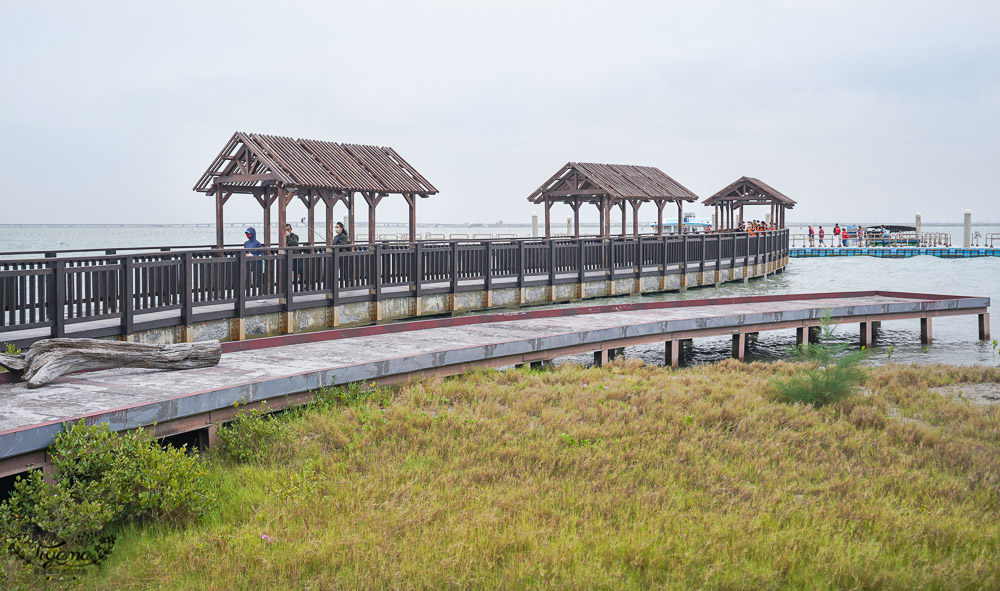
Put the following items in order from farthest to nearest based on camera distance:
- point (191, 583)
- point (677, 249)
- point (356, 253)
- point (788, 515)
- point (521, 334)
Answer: point (677, 249) → point (356, 253) → point (521, 334) → point (788, 515) → point (191, 583)

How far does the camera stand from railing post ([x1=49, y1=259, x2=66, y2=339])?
12375 mm

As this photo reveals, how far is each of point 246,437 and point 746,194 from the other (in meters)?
44.2

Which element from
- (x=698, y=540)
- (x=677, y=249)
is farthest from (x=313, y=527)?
(x=677, y=249)

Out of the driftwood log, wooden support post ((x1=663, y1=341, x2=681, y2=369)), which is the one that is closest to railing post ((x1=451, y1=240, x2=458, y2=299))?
wooden support post ((x1=663, y1=341, x2=681, y2=369))

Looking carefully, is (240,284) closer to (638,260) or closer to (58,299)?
(58,299)

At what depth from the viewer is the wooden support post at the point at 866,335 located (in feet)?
65.9

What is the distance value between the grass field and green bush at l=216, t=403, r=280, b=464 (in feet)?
0.40

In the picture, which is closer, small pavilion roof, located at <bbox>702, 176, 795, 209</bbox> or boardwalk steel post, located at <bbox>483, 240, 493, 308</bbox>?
boardwalk steel post, located at <bbox>483, 240, 493, 308</bbox>

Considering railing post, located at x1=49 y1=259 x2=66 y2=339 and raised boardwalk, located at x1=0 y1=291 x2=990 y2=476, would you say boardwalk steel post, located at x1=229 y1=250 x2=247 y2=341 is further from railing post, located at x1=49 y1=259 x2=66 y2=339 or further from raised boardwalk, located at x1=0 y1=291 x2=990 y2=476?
railing post, located at x1=49 y1=259 x2=66 y2=339

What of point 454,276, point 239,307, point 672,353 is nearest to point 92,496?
point 239,307

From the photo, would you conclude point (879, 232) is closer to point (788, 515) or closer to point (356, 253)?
point (356, 253)

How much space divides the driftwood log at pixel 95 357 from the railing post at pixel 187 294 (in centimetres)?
520

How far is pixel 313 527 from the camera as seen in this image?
6.64m

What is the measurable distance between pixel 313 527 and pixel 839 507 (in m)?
4.35
